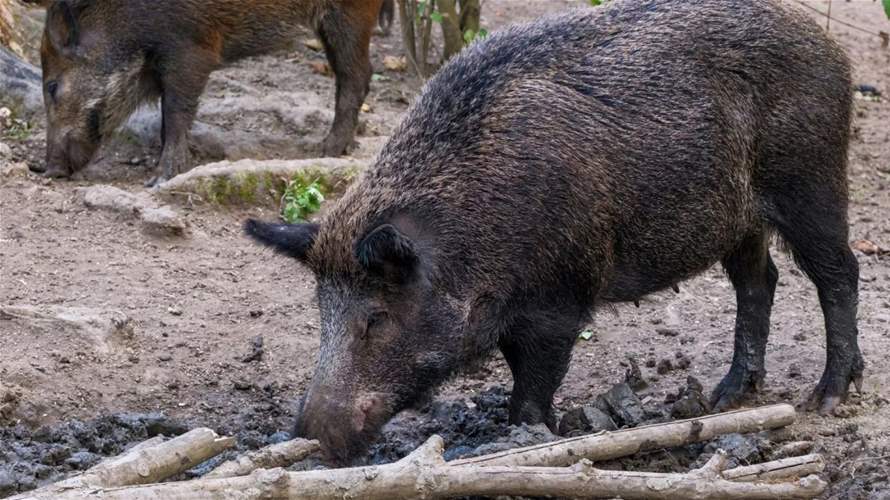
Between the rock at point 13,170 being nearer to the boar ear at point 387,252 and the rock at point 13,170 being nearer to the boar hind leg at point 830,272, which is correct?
the boar ear at point 387,252

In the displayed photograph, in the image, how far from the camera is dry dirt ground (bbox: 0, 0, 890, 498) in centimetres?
597

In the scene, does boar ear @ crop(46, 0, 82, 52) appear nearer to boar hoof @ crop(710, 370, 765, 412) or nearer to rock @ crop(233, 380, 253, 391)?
rock @ crop(233, 380, 253, 391)

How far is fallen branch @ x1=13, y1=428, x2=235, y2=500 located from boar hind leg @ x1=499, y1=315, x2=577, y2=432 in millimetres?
1277

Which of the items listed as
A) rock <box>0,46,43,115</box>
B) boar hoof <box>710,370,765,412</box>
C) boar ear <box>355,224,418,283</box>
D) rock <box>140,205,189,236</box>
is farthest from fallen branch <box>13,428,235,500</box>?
rock <box>0,46,43,115</box>

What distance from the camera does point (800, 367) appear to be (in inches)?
260

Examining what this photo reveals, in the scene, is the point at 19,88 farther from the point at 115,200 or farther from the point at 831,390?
the point at 831,390

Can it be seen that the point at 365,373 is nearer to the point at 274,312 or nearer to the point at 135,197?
the point at 274,312

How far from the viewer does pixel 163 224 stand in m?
8.00

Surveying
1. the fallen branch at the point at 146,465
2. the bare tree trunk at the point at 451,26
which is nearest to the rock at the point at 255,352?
the fallen branch at the point at 146,465

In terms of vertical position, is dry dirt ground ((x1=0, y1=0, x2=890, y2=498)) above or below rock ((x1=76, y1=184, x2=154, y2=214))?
below

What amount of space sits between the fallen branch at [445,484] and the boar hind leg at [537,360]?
964mm

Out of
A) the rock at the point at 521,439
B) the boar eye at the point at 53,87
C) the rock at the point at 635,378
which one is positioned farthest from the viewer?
the boar eye at the point at 53,87

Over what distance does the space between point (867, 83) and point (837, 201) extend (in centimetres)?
592

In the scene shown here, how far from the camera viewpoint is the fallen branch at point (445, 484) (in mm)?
3869
